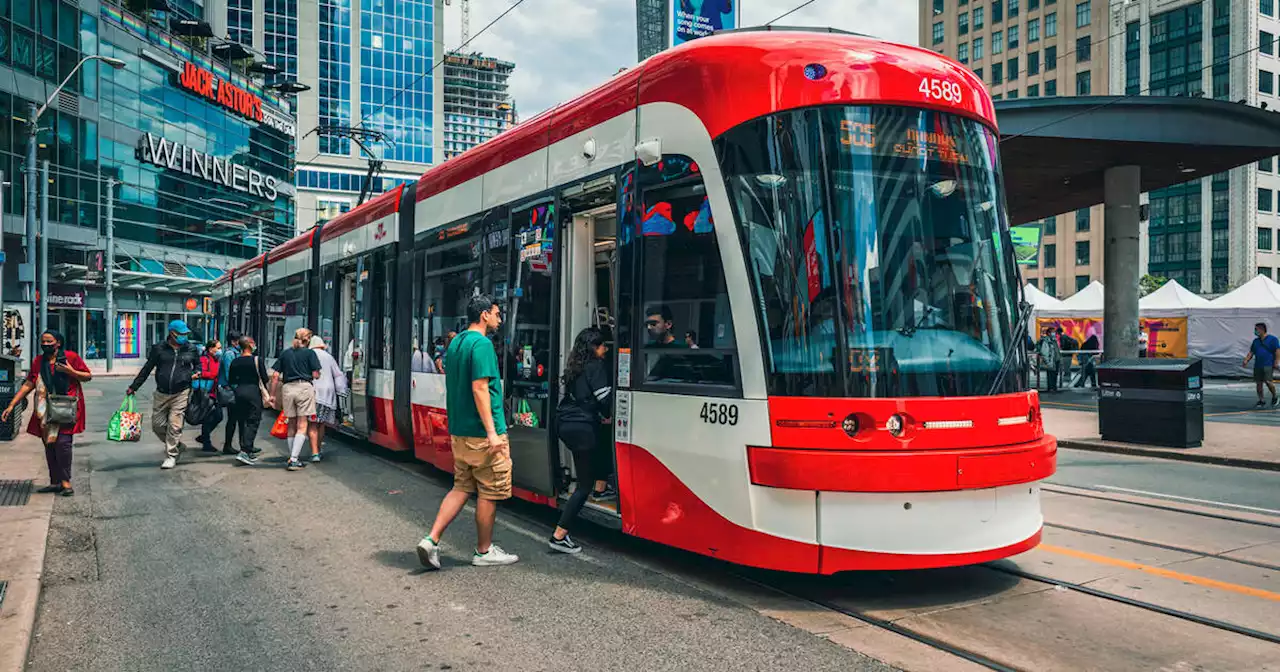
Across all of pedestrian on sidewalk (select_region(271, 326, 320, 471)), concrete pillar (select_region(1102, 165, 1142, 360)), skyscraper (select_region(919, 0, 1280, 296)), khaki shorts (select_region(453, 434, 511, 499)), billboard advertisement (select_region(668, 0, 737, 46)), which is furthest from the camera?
skyscraper (select_region(919, 0, 1280, 296))

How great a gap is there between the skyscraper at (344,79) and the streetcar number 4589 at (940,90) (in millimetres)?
96061

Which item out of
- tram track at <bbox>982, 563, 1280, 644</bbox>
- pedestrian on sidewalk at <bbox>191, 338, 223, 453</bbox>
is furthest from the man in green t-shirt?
pedestrian on sidewalk at <bbox>191, 338, 223, 453</bbox>

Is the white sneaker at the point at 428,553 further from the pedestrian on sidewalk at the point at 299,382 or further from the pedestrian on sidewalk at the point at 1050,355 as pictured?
the pedestrian on sidewalk at the point at 1050,355

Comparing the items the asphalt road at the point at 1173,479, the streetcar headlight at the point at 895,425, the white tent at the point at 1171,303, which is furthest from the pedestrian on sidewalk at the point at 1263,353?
the streetcar headlight at the point at 895,425

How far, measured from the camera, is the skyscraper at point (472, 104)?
614 feet

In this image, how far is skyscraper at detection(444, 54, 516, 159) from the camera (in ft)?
614

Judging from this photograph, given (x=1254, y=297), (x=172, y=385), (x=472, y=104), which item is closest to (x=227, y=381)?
(x=172, y=385)

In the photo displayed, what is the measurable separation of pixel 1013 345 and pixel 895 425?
3.26 ft

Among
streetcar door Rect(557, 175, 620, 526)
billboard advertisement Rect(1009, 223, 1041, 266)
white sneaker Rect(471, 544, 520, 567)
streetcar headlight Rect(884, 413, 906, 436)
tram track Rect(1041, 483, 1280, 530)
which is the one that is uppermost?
billboard advertisement Rect(1009, 223, 1041, 266)

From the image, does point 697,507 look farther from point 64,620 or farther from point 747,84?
point 64,620

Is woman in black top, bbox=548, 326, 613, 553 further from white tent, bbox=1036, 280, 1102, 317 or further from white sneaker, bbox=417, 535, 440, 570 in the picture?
white tent, bbox=1036, 280, 1102, 317

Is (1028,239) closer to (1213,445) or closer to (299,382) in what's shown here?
(1213,445)

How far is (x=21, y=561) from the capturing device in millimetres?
6441

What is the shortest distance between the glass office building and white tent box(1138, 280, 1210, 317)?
33.5 meters
